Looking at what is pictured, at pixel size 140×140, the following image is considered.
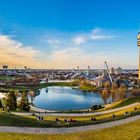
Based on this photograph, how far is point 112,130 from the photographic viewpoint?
71.9 feet

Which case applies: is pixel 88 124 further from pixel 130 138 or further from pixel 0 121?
pixel 0 121

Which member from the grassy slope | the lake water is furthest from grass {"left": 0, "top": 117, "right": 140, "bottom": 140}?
the lake water

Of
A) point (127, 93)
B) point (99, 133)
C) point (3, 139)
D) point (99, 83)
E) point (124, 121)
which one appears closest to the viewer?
point (3, 139)

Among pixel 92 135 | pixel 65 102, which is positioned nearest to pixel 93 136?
pixel 92 135

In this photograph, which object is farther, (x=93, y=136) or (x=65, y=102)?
(x=65, y=102)

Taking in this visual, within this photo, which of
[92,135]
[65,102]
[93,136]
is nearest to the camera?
[93,136]

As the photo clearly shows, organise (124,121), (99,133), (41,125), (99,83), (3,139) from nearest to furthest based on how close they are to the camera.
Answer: (3,139) → (99,133) → (41,125) → (124,121) → (99,83)

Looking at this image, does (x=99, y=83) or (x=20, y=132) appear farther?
(x=99, y=83)

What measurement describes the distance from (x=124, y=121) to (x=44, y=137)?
7384mm

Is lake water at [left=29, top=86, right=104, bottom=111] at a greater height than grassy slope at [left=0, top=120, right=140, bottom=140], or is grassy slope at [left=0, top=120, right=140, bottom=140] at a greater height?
grassy slope at [left=0, top=120, right=140, bottom=140]

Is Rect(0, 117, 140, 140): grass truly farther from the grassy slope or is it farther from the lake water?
the lake water

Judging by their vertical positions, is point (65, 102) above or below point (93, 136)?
below

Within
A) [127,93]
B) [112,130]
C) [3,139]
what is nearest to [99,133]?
[112,130]

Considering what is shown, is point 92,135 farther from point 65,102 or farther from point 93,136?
point 65,102
